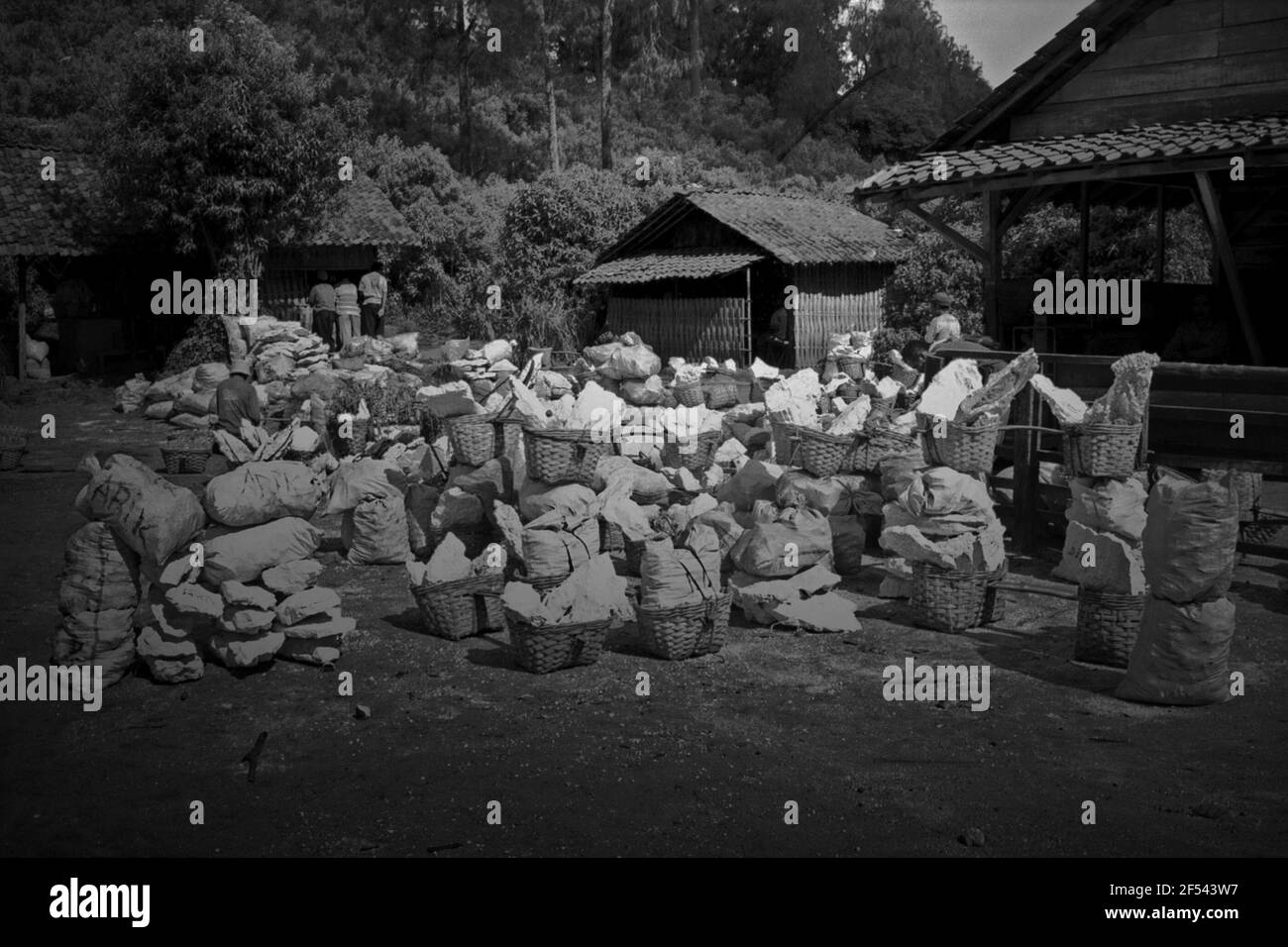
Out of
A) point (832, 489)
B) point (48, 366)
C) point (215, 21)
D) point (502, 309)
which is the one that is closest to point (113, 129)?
point (215, 21)

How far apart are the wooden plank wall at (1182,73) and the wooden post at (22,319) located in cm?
1811

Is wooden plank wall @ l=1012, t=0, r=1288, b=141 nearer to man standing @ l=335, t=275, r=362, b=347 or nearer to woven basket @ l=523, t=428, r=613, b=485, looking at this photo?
woven basket @ l=523, t=428, r=613, b=485

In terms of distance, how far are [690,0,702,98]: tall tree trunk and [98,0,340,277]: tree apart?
25.7 metres

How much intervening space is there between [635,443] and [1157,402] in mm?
4183

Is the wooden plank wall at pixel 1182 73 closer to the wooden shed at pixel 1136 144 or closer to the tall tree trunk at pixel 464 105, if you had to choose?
the wooden shed at pixel 1136 144

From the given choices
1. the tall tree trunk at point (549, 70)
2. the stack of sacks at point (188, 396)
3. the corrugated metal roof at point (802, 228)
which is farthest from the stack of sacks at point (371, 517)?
the tall tree trunk at point (549, 70)

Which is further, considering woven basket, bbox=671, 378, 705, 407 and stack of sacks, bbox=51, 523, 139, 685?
woven basket, bbox=671, 378, 705, 407

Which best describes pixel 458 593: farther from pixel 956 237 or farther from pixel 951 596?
pixel 956 237

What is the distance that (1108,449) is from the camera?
8.70m

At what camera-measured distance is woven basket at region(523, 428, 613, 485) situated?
9.13m

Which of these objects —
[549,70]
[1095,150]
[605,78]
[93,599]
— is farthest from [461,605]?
[549,70]

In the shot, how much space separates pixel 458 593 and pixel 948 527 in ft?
10.6

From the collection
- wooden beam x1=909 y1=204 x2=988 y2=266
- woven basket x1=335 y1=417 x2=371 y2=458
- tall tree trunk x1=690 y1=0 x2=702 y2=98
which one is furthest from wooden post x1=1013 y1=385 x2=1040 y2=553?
tall tree trunk x1=690 y1=0 x2=702 y2=98

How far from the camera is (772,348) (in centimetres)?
2516
